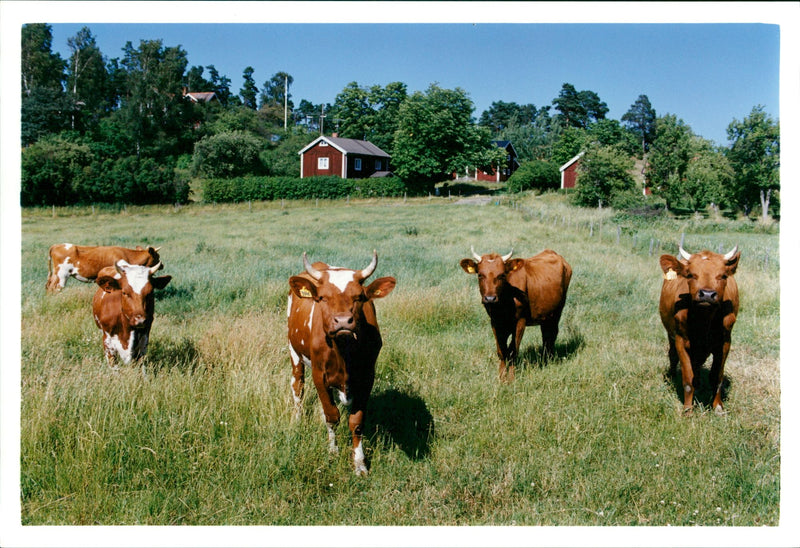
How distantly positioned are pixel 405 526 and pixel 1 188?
4.51 m

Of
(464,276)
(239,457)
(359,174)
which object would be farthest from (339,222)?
(239,457)

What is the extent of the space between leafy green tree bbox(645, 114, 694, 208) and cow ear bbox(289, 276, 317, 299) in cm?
1550

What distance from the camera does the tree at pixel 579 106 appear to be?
29.0 ft

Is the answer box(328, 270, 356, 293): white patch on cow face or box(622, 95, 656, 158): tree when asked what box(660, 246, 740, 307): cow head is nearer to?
box(328, 270, 356, 293): white patch on cow face

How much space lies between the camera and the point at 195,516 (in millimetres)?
4281

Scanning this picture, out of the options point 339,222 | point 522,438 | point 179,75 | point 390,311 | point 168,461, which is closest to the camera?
point 168,461

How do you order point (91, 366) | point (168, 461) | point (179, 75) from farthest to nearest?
point (179, 75) → point (91, 366) → point (168, 461)

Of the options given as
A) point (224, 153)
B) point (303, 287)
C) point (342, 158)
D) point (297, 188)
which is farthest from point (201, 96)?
point (297, 188)

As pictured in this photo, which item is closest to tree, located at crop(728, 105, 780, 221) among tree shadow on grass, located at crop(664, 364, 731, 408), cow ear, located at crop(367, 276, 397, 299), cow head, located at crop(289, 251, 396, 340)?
tree shadow on grass, located at crop(664, 364, 731, 408)

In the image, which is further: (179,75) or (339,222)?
(339,222)

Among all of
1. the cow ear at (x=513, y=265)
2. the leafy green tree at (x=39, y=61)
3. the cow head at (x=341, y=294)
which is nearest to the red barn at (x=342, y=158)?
the leafy green tree at (x=39, y=61)

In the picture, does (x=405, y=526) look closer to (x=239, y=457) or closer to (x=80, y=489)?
(x=239, y=457)

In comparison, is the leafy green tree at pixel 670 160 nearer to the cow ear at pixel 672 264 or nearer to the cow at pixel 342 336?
the cow ear at pixel 672 264

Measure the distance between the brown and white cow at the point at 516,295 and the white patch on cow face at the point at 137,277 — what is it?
366cm
